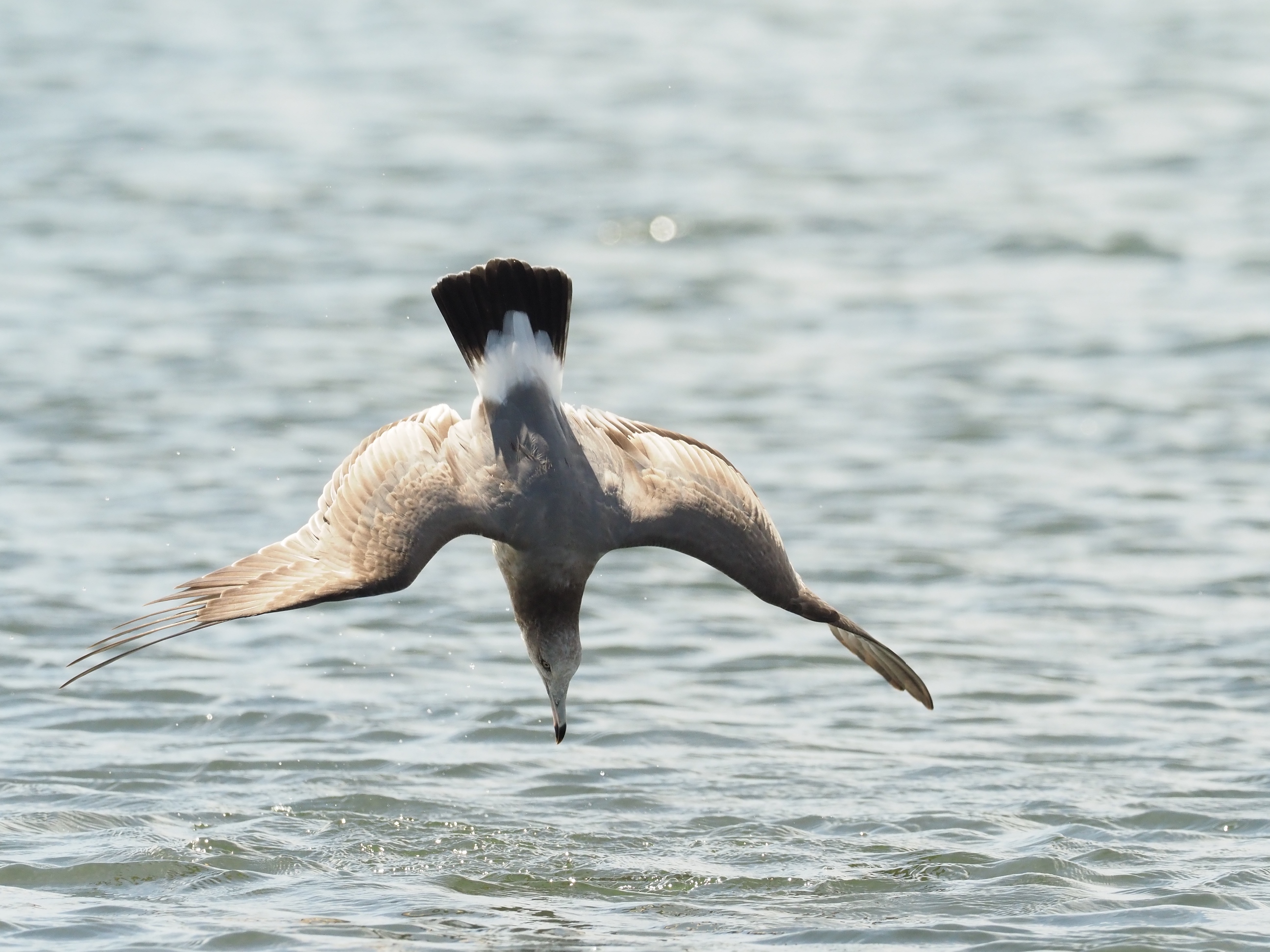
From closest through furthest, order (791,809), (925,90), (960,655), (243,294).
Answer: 1. (791,809)
2. (960,655)
3. (243,294)
4. (925,90)

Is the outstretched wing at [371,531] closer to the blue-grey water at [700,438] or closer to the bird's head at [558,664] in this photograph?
the bird's head at [558,664]

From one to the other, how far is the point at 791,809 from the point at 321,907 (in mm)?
1888


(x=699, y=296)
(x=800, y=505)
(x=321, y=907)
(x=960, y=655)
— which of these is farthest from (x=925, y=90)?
(x=321, y=907)

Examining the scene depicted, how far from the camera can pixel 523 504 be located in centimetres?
684

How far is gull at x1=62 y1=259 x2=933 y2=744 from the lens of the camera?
6715 millimetres

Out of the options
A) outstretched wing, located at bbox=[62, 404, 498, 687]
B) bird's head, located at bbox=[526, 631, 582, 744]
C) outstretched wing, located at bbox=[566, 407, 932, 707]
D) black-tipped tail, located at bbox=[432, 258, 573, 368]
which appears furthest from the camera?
black-tipped tail, located at bbox=[432, 258, 573, 368]

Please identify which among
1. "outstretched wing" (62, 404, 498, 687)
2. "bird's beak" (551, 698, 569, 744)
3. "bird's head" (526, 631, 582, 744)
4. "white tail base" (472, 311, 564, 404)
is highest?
"white tail base" (472, 311, 564, 404)

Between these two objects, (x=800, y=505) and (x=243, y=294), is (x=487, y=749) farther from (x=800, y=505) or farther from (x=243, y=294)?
(x=243, y=294)

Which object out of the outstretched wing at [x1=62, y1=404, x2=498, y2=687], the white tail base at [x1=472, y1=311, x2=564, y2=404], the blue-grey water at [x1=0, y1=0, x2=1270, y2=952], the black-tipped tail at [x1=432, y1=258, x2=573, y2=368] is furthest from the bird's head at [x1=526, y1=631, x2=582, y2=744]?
the black-tipped tail at [x1=432, y1=258, x2=573, y2=368]

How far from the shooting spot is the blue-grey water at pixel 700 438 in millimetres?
7020

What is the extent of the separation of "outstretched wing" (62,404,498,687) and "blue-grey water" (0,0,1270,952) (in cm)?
100

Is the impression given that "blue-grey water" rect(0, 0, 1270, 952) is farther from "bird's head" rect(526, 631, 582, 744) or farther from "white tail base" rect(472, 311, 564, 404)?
"white tail base" rect(472, 311, 564, 404)

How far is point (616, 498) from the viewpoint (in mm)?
6973

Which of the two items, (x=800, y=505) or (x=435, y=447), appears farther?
(x=800, y=505)
